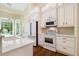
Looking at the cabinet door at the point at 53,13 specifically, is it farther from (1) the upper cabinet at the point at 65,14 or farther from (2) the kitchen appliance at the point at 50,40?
(2) the kitchen appliance at the point at 50,40

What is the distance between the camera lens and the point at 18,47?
1541 mm

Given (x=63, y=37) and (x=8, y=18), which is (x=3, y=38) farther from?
(x=63, y=37)

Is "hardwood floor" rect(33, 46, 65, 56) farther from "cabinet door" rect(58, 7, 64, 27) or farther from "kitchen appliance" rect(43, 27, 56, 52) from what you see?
"cabinet door" rect(58, 7, 64, 27)

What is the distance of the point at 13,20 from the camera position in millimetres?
1562

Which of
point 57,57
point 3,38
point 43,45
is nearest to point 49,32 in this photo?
point 43,45

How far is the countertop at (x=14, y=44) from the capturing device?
1.42 meters

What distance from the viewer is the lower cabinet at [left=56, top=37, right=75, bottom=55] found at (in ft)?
5.58

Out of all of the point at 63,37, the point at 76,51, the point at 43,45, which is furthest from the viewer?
the point at 63,37

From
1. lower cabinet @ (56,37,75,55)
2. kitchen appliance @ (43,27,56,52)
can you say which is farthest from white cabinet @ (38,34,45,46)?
lower cabinet @ (56,37,75,55)

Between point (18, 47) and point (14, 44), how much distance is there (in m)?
0.09

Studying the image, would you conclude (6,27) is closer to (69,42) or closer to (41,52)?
(41,52)

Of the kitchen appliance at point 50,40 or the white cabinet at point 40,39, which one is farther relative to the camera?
the kitchen appliance at point 50,40

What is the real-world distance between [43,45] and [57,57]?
33 cm

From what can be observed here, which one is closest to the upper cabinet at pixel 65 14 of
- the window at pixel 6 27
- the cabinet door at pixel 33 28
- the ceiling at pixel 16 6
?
the cabinet door at pixel 33 28
